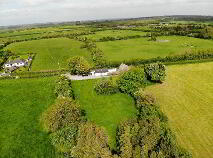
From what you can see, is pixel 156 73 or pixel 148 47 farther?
pixel 148 47

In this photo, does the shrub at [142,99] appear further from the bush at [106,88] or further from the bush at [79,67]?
the bush at [79,67]

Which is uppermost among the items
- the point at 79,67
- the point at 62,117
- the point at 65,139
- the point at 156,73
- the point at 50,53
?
the point at 79,67

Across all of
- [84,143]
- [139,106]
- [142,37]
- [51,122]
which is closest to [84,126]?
[84,143]

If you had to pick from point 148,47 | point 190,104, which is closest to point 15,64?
point 148,47

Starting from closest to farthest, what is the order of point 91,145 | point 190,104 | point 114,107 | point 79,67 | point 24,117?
point 91,145, point 24,117, point 114,107, point 190,104, point 79,67

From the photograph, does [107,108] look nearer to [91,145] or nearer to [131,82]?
[131,82]

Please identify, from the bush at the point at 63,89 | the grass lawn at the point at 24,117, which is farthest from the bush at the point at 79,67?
the bush at the point at 63,89

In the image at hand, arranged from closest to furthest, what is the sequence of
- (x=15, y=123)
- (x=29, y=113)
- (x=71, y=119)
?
(x=71, y=119)
(x=15, y=123)
(x=29, y=113)

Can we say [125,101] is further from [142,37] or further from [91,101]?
[142,37]
